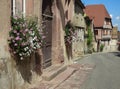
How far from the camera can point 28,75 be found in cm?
932

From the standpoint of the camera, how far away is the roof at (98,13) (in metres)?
64.6

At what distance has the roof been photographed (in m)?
64.6

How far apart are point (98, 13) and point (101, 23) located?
4.13m

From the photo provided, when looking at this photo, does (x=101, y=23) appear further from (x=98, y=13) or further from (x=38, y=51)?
(x=38, y=51)

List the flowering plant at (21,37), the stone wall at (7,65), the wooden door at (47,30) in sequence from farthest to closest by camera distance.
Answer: the wooden door at (47,30) → the flowering plant at (21,37) → the stone wall at (7,65)

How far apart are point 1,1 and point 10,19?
708mm

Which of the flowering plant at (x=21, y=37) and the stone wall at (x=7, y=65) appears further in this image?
the flowering plant at (x=21, y=37)

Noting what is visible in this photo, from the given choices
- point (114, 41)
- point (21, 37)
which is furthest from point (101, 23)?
point (21, 37)

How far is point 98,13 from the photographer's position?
6750 centimetres

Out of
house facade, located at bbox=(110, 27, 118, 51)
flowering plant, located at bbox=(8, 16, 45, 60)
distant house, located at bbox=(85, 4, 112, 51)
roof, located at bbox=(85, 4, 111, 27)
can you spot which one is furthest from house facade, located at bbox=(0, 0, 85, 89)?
house facade, located at bbox=(110, 27, 118, 51)

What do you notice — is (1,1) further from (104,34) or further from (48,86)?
(104,34)

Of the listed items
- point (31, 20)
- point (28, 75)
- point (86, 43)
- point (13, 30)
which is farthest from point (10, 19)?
point (86, 43)

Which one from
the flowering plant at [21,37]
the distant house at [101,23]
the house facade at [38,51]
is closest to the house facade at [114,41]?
the distant house at [101,23]

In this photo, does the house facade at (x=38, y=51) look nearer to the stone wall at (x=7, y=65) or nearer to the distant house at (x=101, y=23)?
the stone wall at (x=7, y=65)
